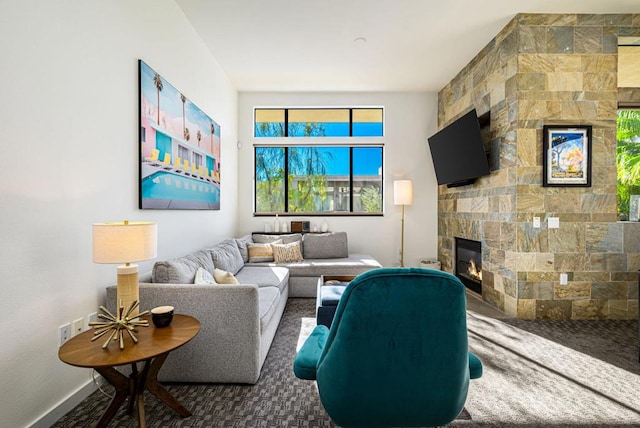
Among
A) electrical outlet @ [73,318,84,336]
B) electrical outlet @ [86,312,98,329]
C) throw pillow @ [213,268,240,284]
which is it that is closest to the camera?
electrical outlet @ [73,318,84,336]

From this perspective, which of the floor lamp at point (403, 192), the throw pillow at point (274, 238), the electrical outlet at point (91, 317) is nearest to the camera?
the electrical outlet at point (91, 317)

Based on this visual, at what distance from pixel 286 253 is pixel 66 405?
283 cm

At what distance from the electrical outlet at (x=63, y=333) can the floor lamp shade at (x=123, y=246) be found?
35 cm

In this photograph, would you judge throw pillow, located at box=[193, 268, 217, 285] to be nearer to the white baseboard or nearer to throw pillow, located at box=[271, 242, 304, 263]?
the white baseboard

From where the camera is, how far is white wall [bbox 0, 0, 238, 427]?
55.5 inches

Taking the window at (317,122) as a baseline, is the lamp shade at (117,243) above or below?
below

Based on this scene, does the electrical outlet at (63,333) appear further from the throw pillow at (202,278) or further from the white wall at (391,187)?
the white wall at (391,187)

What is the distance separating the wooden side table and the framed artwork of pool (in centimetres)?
114

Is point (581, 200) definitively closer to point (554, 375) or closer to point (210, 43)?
point (554, 375)

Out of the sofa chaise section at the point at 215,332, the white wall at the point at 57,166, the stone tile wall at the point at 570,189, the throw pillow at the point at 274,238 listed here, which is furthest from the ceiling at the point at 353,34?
the sofa chaise section at the point at 215,332

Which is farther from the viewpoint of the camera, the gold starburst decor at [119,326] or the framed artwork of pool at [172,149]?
the framed artwork of pool at [172,149]

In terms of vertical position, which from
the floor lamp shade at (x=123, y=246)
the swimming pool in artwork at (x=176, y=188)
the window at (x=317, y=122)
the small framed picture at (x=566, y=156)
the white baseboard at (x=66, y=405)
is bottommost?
the white baseboard at (x=66, y=405)

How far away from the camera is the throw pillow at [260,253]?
4246 mm

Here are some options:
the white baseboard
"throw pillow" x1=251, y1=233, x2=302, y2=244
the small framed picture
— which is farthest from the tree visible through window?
the white baseboard
